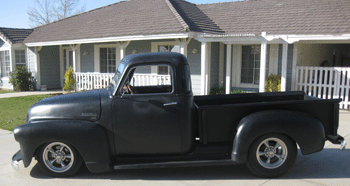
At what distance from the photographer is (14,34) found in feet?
60.8

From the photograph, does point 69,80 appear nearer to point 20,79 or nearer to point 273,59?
point 20,79

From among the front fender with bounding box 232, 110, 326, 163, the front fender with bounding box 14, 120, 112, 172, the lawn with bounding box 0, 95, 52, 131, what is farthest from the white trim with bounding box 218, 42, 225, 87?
the front fender with bounding box 14, 120, 112, 172

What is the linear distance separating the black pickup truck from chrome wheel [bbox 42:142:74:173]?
0.01 m

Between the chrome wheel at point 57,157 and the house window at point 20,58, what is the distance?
16.0 m

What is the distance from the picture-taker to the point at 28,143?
425 cm

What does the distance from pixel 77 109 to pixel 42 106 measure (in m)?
0.57

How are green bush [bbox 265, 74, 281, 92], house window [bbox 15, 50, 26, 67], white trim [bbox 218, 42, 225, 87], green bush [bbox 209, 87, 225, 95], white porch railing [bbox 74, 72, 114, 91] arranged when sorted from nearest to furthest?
1. green bush [bbox 265, 74, 281, 92]
2. green bush [bbox 209, 87, 225, 95]
3. white trim [bbox 218, 42, 225, 87]
4. white porch railing [bbox 74, 72, 114, 91]
5. house window [bbox 15, 50, 26, 67]

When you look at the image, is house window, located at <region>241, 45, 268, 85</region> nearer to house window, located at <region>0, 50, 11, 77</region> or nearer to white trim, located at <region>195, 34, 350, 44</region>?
white trim, located at <region>195, 34, 350, 44</region>

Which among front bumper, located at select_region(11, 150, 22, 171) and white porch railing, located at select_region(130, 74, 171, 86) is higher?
white porch railing, located at select_region(130, 74, 171, 86)

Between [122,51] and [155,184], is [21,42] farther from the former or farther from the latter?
[155,184]

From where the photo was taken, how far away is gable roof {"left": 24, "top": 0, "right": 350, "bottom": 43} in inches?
448

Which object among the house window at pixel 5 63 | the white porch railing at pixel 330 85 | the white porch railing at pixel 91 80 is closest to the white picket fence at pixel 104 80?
the white porch railing at pixel 91 80

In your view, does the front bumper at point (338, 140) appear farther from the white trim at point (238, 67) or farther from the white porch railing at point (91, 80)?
the white porch railing at point (91, 80)

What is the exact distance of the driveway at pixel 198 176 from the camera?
14.1 feet
